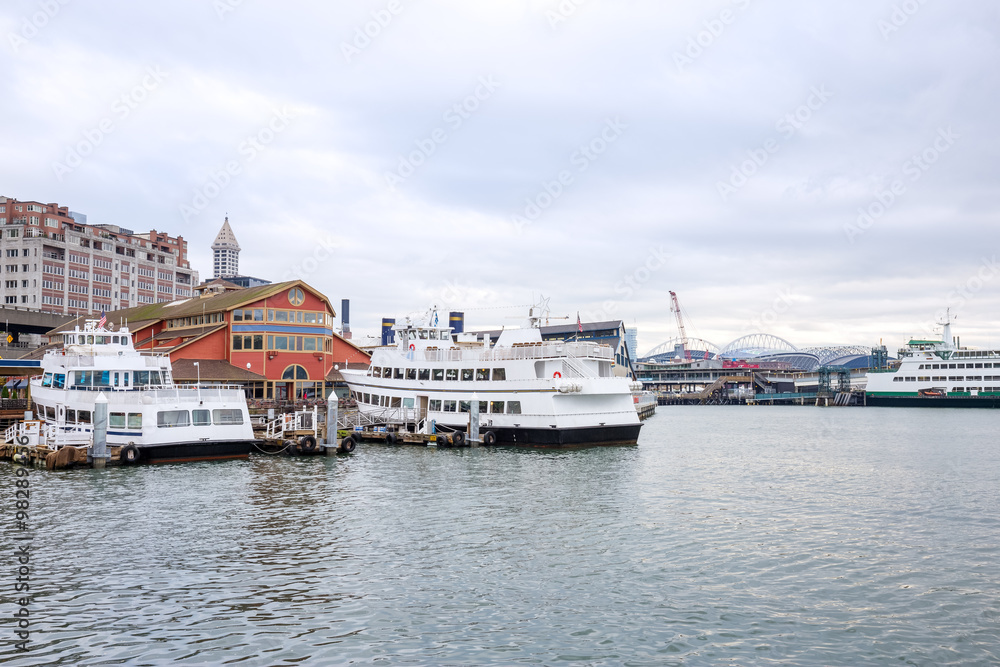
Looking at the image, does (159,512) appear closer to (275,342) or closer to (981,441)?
(275,342)

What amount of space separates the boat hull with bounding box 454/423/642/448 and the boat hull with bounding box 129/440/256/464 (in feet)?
50.4

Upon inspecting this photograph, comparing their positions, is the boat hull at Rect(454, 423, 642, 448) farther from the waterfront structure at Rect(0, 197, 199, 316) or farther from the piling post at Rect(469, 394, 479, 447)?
the waterfront structure at Rect(0, 197, 199, 316)

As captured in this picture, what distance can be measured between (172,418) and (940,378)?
12491 cm

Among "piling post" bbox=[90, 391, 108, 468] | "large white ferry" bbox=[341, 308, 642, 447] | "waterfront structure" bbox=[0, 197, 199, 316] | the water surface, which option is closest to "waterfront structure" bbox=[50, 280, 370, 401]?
"large white ferry" bbox=[341, 308, 642, 447]

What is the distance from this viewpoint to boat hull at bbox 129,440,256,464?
3366 cm

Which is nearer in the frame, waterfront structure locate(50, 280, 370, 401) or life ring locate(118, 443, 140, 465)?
life ring locate(118, 443, 140, 465)

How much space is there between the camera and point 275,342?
63281 mm

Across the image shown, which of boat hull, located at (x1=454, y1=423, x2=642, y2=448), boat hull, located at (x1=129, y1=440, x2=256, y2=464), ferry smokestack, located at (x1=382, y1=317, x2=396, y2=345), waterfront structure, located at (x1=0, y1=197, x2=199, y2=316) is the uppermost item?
waterfront structure, located at (x1=0, y1=197, x2=199, y2=316)

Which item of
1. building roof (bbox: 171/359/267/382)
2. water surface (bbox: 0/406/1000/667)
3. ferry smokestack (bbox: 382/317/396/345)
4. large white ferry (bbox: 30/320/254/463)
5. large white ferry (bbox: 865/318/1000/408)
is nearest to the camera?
water surface (bbox: 0/406/1000/667)

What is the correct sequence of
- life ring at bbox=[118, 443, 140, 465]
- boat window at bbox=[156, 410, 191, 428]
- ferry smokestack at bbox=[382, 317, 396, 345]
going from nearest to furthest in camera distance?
life ring at bbox=[118, 443, 140, 465]
boat window at bbox=[156, 410, 191, 428]
ferry smokestack at bbox=[382, 317, 396, 345]

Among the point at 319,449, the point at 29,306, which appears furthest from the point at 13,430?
the point at 29,306

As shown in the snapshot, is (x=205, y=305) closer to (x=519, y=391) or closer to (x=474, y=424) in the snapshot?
(x=474, y=424)

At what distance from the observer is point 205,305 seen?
221ft

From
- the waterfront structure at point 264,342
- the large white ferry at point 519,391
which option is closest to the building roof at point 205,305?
the waterfront structure at point 264,342
